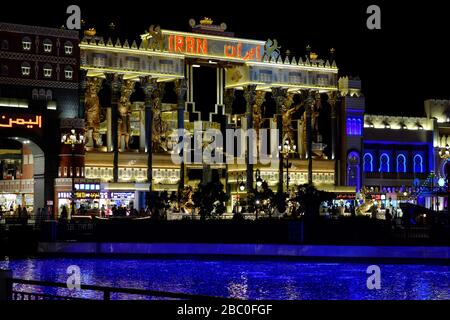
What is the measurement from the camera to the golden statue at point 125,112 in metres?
70.9

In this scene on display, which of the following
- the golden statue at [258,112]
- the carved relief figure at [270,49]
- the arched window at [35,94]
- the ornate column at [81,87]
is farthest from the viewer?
the golden statue at [258,112]

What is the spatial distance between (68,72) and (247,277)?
31.8 metres

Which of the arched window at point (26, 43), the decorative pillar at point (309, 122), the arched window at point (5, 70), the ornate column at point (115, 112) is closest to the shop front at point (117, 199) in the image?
the ornate column at point (115, 112)

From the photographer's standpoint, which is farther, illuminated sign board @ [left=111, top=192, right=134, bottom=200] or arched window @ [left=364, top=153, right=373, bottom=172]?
arched window @ [left=364, top=153, right=373, bottom=172]

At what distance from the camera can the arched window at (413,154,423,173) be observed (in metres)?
84.0

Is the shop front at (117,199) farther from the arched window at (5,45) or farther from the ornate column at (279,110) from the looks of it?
the ornate column at (279,110)

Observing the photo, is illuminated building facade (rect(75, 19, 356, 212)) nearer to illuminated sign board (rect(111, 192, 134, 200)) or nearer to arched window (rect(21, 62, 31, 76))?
illuminated sign board (rect(111, 192, 134, 200))

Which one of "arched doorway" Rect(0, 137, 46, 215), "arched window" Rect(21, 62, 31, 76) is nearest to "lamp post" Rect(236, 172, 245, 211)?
"arched doorway" Rect(0, 137, 46, 215)

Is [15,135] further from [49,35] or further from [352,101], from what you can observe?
[352,101]

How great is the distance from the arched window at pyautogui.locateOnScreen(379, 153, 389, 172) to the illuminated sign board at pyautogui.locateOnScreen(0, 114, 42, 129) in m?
31.8

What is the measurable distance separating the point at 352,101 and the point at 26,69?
92.3 ft

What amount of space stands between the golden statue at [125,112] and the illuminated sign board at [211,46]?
3950 mm

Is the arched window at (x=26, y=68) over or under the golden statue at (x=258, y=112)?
over
